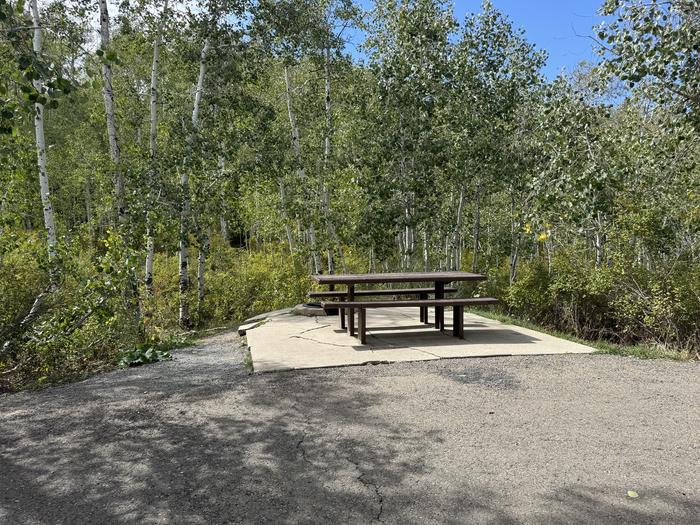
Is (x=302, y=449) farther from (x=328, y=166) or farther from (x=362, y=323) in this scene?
(x=328, y=166)

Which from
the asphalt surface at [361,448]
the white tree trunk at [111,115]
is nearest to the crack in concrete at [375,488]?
the asphalt surface at [361,448]

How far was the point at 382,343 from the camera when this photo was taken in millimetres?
5871

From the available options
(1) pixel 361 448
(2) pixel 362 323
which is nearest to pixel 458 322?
(2) pixel 362 323

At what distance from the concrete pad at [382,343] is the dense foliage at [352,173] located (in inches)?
52.7

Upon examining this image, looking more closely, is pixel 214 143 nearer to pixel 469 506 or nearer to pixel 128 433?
pixel 128 433

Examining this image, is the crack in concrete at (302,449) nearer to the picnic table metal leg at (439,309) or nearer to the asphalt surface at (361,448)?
the asphalt surface at (361,448)

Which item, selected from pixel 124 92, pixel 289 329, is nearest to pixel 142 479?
pixel 289 329

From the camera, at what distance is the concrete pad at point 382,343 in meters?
5.13

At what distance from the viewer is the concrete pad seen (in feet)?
16.8

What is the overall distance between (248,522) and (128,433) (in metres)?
1.45

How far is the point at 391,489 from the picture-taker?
101 inches

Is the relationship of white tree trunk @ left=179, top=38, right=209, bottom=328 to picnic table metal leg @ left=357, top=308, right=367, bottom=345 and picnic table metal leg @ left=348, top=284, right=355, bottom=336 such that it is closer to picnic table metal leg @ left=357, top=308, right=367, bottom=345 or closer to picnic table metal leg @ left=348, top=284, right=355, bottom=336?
picnic table metal leg @ left=348, top=284, right=355, bottom=336

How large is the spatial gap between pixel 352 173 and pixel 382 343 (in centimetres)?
570

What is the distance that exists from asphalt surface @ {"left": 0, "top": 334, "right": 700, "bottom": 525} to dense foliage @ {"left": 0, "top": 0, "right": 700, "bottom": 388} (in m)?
1.80
